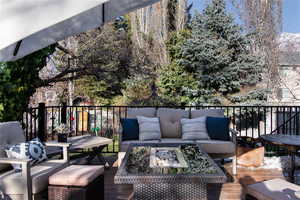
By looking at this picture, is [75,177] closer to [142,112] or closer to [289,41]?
[142,112]

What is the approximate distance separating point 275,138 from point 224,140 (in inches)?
36.3

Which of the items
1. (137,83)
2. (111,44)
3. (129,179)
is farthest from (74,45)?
(129,179)

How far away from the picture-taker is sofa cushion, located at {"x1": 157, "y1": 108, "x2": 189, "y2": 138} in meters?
4.37

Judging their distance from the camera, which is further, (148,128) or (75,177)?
(148,128)

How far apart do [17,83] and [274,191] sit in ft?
12.2

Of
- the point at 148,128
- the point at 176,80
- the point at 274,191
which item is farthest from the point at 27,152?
the point at 176,80

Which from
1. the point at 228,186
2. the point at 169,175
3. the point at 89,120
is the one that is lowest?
the point at 228,186

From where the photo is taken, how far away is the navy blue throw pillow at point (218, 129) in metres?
4.09

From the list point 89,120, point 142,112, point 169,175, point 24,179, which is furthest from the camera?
point 89,120

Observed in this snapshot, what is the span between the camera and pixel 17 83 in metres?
4.07

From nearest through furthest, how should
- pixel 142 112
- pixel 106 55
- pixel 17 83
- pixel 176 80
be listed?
pixel 17 83
pixel 142 112
pixel 106 55
pixel 176 80

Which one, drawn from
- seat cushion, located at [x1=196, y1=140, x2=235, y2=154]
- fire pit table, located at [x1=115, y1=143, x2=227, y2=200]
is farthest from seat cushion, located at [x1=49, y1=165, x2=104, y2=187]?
seat cushion, located at [x1=196, y1=140, x2=235, y2=154]

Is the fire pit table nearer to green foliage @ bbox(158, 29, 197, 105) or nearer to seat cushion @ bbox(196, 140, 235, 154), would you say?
seat cushion @ bbox(196, 140, 235, 154)

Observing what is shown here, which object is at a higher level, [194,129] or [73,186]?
[194,129]
